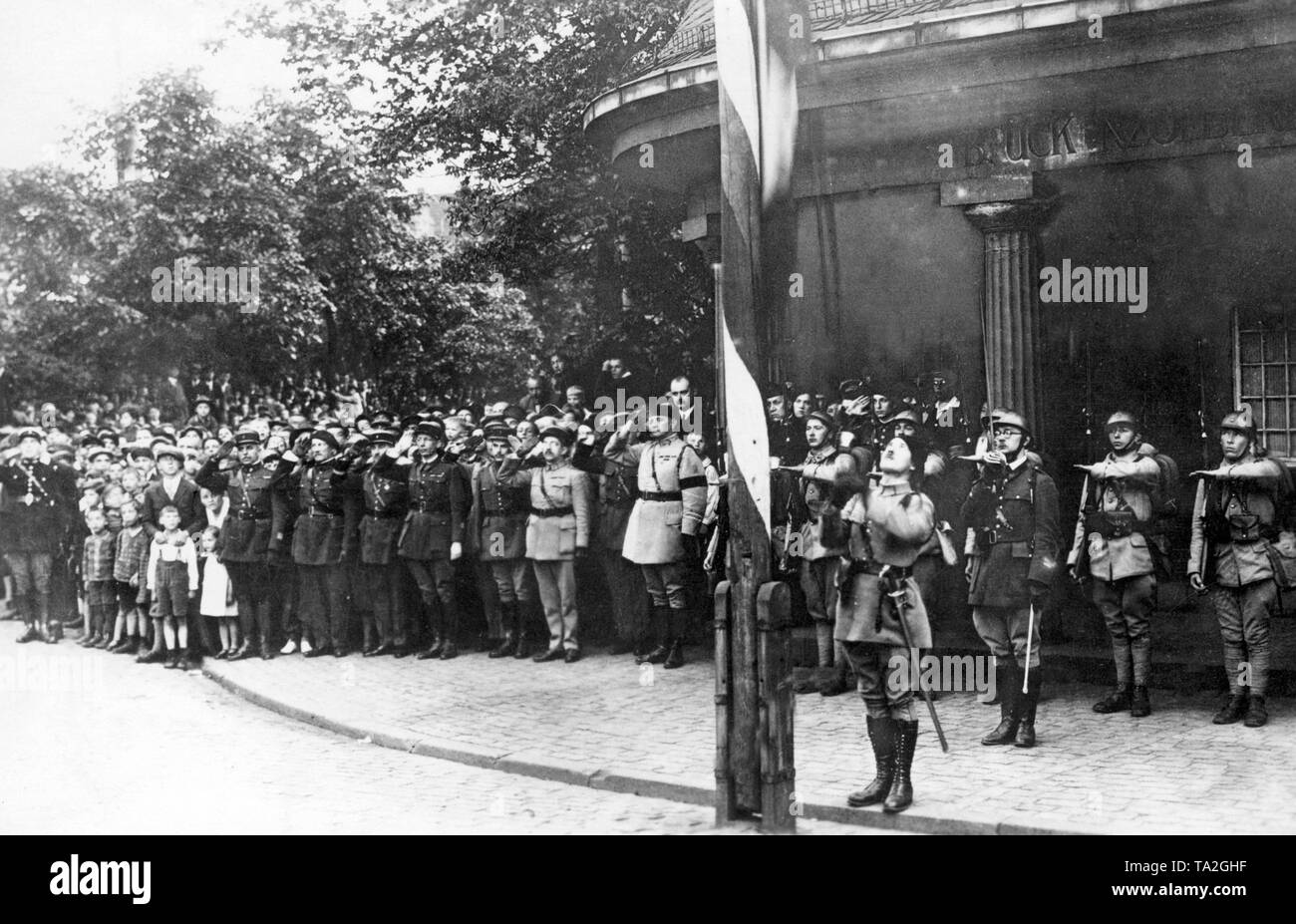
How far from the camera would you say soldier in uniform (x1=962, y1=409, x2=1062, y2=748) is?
7914mm

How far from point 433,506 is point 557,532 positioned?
52.0 inches

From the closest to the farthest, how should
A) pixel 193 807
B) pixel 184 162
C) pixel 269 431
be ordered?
pixel 193 807, pixel 269 431, pixel 184 162

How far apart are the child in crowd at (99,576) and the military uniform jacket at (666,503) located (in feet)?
19.3

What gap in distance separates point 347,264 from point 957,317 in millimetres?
9485

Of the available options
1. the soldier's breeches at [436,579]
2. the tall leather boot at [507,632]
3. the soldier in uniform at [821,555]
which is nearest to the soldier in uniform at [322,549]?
the soldier's breeches at [436,579]

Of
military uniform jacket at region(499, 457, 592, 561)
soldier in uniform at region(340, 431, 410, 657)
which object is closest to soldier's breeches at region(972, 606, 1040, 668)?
military uniform jacket at region(499, 457, 592, 561)

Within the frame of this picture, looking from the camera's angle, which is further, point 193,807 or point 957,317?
point 957,317

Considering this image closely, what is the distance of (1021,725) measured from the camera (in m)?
7.70

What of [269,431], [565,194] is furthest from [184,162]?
[565,194]

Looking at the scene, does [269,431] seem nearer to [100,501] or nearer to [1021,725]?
[100,501]

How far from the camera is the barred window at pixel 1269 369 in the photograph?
1141 centimetres

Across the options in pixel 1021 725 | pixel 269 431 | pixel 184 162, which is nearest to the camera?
pixel 1021 725

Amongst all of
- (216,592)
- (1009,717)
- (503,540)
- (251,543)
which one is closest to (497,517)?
(503,540)

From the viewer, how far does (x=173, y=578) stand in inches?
482
